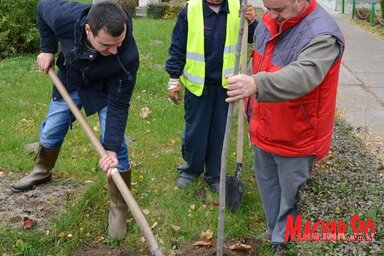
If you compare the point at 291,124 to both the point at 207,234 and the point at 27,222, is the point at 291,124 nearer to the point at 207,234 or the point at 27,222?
the point at 207,234

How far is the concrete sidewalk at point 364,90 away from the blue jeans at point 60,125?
2.26m

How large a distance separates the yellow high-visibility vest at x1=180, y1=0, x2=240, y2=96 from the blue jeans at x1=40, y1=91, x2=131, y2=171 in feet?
2.28

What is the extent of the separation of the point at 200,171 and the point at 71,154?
4.46 ft

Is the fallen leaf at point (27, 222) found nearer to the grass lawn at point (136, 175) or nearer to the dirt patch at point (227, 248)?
the grass lawn at point (136, 175)

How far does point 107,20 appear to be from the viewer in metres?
2.92

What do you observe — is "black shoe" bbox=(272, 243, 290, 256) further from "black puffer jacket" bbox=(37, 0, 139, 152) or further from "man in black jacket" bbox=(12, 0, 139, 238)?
"black puffer jacket" bbox=(37, 0, 139, 152)

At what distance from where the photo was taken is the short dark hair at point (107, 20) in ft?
9.56

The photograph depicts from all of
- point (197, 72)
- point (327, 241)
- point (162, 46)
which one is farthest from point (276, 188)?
point (162, 46)

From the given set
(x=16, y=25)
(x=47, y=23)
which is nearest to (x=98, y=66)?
(x=47, y=23)

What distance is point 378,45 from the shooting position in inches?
413

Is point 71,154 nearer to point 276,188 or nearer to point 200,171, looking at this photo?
point 200,171

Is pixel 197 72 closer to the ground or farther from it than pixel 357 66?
farther from it

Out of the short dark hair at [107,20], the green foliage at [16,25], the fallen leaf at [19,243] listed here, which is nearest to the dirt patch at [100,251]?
the fallen leaf at [19,243]

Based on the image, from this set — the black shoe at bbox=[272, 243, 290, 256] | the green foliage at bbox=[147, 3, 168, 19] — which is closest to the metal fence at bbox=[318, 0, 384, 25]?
the green foliage at bbox=[147, 3, 168, 19]
